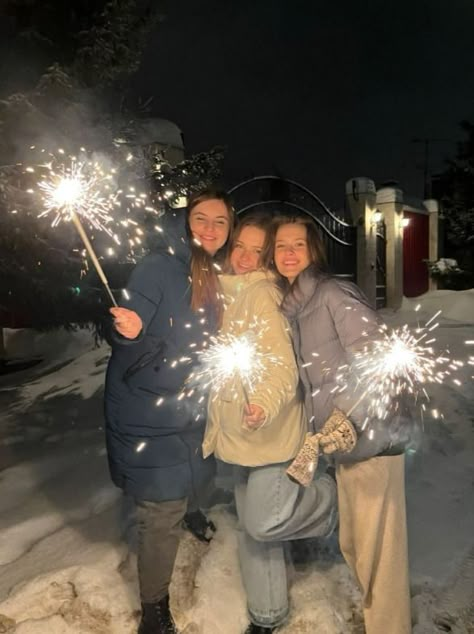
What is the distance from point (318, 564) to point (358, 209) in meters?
10.7

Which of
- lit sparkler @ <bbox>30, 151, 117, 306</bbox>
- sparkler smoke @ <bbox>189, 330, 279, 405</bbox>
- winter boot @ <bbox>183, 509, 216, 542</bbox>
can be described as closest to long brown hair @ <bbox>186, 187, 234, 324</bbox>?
sparkler smoke @ <bbox>189, 330, 279, 405</bbox>

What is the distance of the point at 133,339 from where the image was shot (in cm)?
199

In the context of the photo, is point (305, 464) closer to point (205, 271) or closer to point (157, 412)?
point (157, 412)

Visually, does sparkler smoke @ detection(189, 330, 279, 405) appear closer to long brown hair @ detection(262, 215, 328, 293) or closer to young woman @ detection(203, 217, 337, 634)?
young woman @ detection(203, 217, 337, 634)

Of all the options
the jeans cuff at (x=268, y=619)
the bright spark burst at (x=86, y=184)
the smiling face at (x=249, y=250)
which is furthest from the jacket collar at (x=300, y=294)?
the jeans cuff at (x=268, y=619)

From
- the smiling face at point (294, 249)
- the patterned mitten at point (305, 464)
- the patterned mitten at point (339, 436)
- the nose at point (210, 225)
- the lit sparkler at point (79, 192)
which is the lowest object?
the patterned mitten at point (305, 464)

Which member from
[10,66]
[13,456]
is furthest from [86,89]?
[13,456]

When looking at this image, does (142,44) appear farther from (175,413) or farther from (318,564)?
(318,564)

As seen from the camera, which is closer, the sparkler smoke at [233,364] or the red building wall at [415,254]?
the sparkler smoke at [233,364]

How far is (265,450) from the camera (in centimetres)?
207

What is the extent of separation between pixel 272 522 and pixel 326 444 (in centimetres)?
47

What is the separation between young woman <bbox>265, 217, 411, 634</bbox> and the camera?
1961 mm

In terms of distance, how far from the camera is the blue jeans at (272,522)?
2.06 m

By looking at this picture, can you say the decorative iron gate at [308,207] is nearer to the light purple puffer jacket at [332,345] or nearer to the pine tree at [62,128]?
the pine tree at [62,128]
